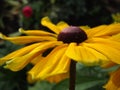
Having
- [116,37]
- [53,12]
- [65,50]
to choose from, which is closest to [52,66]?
[65,50]

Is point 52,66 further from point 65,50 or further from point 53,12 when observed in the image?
point 53,12

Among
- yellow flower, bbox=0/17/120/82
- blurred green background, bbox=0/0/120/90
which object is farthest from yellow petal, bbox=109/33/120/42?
blurred green background, bbox=0/0/120/90

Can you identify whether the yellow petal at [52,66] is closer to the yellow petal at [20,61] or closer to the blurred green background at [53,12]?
the yellow petal at [20,61]

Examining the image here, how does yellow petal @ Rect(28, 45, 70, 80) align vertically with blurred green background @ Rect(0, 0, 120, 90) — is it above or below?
above

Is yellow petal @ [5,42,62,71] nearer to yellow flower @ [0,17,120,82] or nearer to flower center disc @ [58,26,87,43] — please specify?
yellow flower @ [0,17,120,82]

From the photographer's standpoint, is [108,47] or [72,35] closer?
[108,47]

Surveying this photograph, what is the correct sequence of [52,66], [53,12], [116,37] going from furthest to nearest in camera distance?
[53,12]
[116,37]
[52,66]

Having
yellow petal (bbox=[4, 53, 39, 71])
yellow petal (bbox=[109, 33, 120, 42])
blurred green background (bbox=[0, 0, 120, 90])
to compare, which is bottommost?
blurred green background (bbox=[0, 0, 120, 90])
